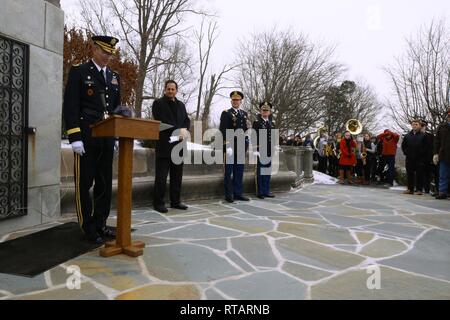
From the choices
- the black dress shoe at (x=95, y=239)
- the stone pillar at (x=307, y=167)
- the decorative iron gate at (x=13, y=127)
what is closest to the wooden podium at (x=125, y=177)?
the black dress shoe at (x=95, y=239)

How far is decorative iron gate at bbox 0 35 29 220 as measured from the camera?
159 inches

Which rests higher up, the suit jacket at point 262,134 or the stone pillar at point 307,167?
the suit jacket at point 262,134

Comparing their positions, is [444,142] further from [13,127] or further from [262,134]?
[13,127]

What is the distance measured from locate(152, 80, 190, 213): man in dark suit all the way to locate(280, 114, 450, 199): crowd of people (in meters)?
6.17

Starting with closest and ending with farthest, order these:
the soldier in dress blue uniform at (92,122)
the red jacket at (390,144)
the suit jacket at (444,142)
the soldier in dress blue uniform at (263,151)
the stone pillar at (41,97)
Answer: the soldier in dress blue uniform at (92,122) < the stone pillar at (41,97) < the soldier in dress blue uniform at (263,151) < the suit jacket at (444,142) < the red jacket at (390,144)

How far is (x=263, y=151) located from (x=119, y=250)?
173 inches

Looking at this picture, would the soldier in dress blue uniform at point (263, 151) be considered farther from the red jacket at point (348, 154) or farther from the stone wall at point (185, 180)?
the red jacket at point (348, 154)

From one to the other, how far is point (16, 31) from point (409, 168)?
30.2ft

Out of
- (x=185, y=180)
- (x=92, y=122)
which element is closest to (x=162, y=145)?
(x=185, y=180)

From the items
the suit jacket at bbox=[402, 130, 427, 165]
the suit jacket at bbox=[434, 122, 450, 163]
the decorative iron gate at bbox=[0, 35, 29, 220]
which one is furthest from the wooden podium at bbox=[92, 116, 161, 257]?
the suit jacket at bbox=[402, 130, 427, 165]

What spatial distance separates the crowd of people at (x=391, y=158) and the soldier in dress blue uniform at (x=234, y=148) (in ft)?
15.7

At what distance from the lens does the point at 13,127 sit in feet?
13.6

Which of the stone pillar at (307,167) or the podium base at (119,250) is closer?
the podium base at (119,250)

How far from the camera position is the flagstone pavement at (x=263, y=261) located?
2.68 metres
